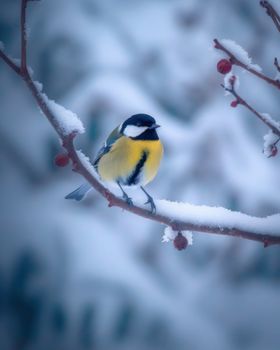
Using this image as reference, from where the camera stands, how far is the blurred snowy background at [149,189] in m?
3.45

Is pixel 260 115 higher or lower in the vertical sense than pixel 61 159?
higher

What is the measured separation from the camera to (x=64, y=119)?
0.90 m

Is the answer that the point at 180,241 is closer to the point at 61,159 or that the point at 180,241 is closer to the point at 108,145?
the point at 61,159

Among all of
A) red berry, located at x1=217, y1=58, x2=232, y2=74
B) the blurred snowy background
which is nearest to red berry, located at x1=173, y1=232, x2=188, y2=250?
red berry, located at x1=217, y1=58, x2=232, y2=74

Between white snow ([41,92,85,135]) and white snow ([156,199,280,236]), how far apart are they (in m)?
0.28

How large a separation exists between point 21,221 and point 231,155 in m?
1.76

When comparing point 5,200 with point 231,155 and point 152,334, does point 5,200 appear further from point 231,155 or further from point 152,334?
point 231,155

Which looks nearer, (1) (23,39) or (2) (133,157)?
(1) (23,39)

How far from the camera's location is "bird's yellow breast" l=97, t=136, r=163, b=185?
181cm

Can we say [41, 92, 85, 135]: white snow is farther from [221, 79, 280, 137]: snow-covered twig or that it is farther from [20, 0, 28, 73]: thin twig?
[221, 79, 280, 137]: snow-covered twig

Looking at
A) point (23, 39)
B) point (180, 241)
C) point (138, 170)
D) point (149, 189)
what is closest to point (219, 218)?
point (180, 241)

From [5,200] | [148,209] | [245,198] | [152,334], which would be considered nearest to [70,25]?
[5,200]

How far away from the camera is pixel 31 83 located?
85 cm

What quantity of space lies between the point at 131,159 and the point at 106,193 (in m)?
0.79
